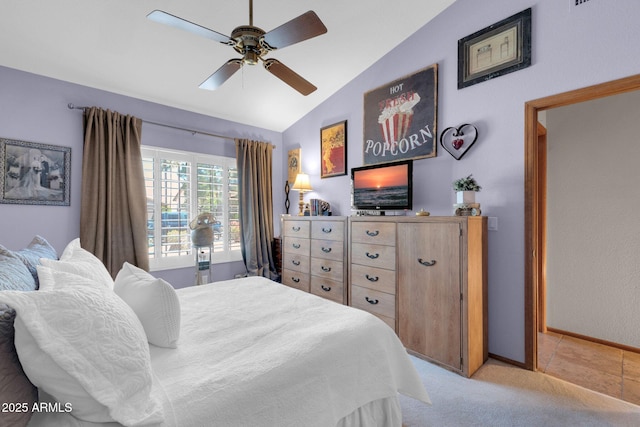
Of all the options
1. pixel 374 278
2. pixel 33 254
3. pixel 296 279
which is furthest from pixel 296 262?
pixel 33 254

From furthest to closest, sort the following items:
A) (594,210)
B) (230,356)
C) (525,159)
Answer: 1. (594,210)
2. (525,159)
3. (230,356)

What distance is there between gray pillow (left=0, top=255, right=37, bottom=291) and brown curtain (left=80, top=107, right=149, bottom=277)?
2161mm

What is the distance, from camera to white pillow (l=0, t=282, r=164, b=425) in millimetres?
696

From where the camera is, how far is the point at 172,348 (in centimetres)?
120

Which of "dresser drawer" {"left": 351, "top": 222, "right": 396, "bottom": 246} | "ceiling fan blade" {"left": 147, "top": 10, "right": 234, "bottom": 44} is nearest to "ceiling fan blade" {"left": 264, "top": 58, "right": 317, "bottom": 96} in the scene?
"ceiling fan blade" {"left": 147, "top": 10, "right": 234, "bottom": 44}

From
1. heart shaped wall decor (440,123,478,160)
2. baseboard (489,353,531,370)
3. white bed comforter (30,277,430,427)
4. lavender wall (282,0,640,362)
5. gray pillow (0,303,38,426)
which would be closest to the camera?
gray pillow (0,303,38,426)

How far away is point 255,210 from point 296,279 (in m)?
1.22

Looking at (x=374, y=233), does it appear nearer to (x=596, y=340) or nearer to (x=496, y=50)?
(x=496, y=50)

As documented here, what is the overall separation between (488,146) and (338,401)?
234 centimetres

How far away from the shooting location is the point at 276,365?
1045mm

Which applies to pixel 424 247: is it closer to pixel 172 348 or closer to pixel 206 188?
pixel 172 348

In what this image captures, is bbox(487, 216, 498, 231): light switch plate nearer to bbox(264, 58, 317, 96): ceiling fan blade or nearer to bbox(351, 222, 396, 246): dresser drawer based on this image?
bbox(351, 222, 396, 246): dresser drawer

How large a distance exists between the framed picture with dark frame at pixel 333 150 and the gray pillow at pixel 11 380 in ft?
10.8

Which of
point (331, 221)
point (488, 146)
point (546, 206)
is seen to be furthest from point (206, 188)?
point (546, 206)
